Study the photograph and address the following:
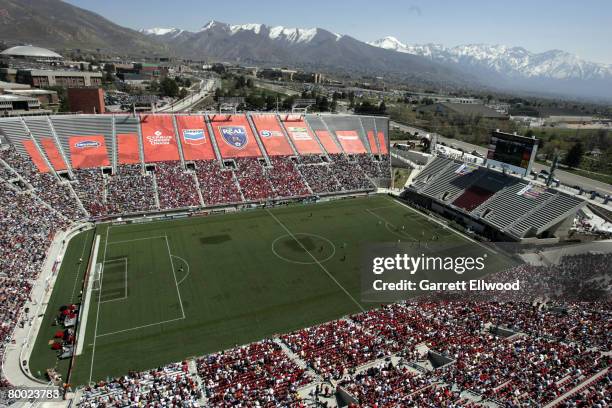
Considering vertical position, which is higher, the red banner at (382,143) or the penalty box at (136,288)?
the red banner at (382,143)

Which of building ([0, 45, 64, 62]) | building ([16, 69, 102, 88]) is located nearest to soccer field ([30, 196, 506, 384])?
building ([16, 69, 102, 88])

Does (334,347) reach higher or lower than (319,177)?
lower

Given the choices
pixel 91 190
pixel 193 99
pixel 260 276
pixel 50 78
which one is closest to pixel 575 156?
pixel 260 276

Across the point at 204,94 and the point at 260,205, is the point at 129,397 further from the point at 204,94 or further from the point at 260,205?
the point at 204,94

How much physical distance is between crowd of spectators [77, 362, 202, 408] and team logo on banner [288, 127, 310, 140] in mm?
54570

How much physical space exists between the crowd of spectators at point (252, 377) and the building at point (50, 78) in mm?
128039

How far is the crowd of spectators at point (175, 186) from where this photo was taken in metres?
54.8

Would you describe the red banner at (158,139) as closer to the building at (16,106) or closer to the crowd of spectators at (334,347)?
the building at (16,106)

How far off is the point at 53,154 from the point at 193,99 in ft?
293

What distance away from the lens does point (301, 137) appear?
74.3 m

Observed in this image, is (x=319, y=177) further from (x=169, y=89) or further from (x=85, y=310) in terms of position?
(x=169, y=89)

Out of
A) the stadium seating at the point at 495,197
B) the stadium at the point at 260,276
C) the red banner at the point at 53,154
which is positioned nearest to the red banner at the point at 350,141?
the stadium at the point at 260,276

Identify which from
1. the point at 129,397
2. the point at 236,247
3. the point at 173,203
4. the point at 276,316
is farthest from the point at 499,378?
the point at 173,203

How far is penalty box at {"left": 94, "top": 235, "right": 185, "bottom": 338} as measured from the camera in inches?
1238
